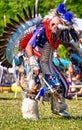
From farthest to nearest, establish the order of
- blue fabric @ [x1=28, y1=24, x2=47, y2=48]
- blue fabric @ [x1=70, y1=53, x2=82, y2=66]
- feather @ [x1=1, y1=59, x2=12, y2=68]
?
feather @ [x1=1, y1=59, x2=12, y2=68]
blue fabric @ [x1=70, y1=53, x2=82, y2=66]
blue fabric @ [x1=28, y1=24, x2=47, y2=48]

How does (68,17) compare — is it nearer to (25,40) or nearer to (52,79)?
(25,40)

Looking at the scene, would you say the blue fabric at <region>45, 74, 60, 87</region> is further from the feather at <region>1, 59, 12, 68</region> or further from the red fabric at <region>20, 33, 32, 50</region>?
the feather at <region>1, 59, 12, 68</region>

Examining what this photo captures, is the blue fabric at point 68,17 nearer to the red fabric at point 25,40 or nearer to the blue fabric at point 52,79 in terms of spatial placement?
the red fabric at point 25,40

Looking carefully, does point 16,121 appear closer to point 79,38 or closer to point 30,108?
point 30,108

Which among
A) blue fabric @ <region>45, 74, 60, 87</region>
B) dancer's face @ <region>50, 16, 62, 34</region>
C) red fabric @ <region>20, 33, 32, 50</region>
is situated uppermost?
dancer's face @ <region>50, 16, 62, 34</region>

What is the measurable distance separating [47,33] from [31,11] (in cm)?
56

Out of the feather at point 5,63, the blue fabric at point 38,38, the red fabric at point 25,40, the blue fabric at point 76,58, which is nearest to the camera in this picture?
the blue fabric at point 38,38

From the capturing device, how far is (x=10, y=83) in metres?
21.4

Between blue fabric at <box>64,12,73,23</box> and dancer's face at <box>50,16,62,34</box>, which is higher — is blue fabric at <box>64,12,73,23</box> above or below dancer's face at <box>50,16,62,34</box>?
above

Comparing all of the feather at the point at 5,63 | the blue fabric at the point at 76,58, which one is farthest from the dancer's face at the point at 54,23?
the feather at the point at 5,63

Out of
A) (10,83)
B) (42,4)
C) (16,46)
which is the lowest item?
(10,83)

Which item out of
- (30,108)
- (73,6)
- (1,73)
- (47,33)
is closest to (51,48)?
(47,33)

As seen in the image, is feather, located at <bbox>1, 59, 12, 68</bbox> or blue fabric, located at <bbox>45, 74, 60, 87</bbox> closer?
blue fabric, located at <bbox>45, 74, 60, 87</bbox>

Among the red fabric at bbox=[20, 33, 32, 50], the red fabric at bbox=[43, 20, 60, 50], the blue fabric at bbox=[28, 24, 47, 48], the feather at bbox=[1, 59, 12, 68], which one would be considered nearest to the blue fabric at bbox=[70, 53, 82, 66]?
the red fabric at bbox=[43, 20, 60, 50]
